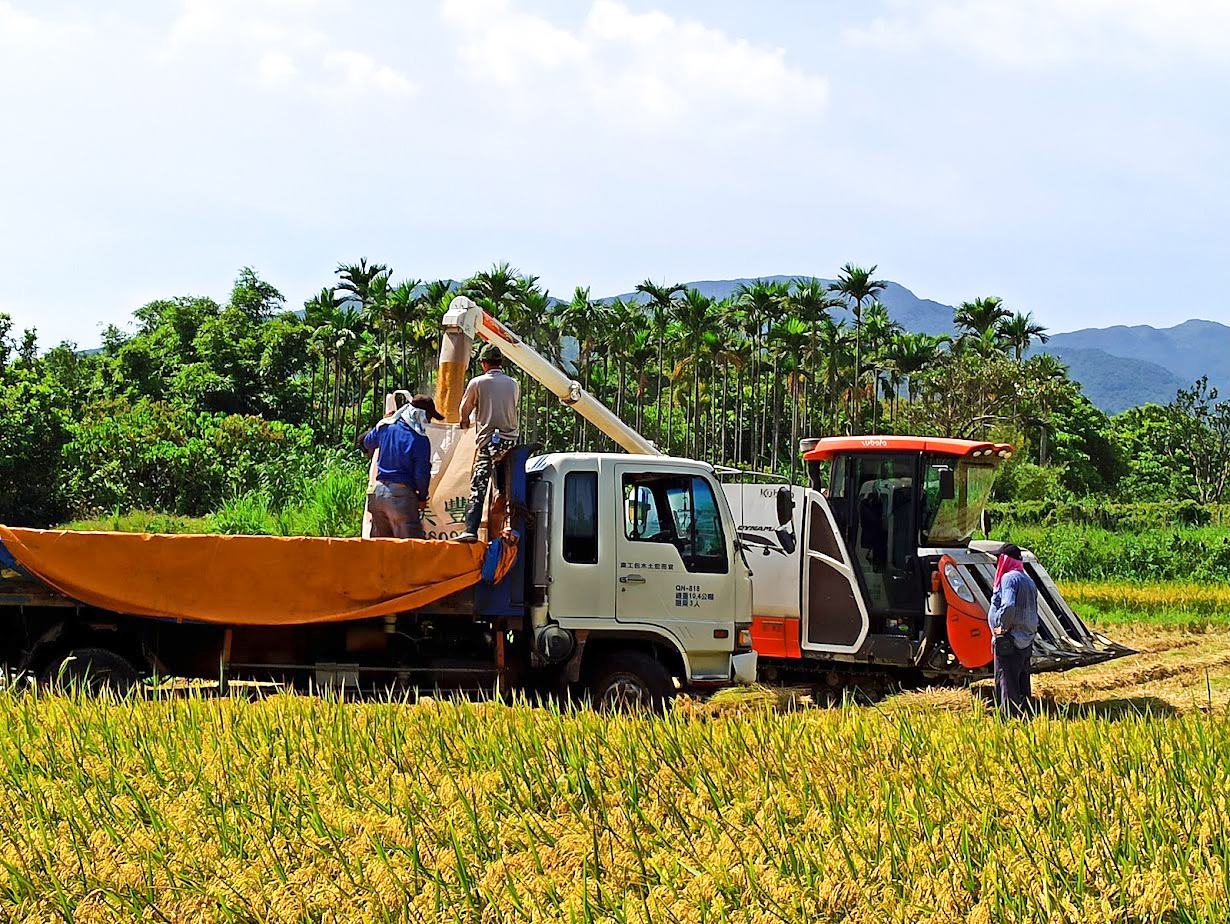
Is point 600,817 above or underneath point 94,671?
underneath

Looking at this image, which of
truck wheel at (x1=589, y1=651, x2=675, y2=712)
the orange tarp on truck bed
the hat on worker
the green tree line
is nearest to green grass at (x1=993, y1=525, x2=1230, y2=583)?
the green tree line

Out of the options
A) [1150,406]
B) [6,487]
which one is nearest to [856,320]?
[1150,406]

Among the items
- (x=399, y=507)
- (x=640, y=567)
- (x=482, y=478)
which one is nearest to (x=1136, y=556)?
(x=640, y=567)

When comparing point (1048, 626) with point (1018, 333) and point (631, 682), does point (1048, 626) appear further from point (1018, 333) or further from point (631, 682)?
point (1018, 333)

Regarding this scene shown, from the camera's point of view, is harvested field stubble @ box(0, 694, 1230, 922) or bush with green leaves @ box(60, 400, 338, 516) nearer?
harvested field stubble @ box(0, 694, 1230, 922)

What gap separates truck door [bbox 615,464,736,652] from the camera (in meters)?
10.5

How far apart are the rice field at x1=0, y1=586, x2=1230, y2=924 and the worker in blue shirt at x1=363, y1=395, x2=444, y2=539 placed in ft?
8.48

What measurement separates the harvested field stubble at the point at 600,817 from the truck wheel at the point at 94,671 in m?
1.67

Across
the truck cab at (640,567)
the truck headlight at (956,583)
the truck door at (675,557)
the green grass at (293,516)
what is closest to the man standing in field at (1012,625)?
the truck headlight at (956,583)

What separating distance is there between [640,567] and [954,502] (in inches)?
191

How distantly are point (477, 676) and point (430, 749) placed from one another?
290 centimetres

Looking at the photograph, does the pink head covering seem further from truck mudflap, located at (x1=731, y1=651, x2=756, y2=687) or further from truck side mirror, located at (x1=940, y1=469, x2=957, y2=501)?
truck mudflap, located at (x1=731, y1=651, x2=756, y2=687)

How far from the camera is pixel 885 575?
45.0 feet

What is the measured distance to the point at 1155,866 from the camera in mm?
5160
